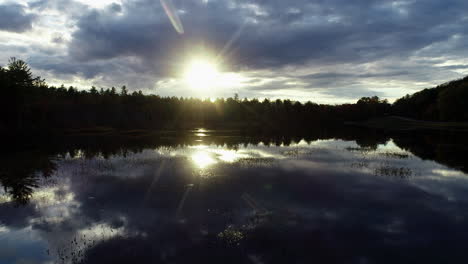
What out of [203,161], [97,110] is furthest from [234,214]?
[97,110]

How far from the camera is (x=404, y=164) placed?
35.2 metres

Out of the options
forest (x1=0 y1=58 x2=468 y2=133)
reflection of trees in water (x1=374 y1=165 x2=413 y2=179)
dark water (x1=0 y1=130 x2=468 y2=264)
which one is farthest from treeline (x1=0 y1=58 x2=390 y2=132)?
reflection of trees in water (x1=374 y1=165 x2=413 y2=179)

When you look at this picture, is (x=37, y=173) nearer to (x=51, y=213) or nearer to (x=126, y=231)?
(x=51, y=213)

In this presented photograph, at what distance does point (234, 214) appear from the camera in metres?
17.2

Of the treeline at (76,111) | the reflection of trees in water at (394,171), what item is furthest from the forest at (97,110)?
the reflection of trees in water at (394,171)

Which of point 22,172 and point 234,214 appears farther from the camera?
point 22,172

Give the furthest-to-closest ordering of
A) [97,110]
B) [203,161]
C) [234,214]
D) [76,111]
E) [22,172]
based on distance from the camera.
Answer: [97,110] → [76,111] → [203,161] → [22,172] → [234,214]

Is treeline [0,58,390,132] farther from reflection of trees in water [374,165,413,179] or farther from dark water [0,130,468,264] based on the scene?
reflection of trees in water [374,165,413,179]

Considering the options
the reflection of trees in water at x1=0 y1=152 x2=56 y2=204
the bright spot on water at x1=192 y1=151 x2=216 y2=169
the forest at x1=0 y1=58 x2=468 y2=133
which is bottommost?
the reflection of trees in water at x1=0 y1=152 x2=56 y2=204

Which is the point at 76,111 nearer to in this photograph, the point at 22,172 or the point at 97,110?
the point at 97,110

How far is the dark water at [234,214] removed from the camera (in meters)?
12.4

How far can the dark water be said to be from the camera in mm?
12394

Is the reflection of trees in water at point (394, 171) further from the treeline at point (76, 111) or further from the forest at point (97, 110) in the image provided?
the treeline at point (76, 111)

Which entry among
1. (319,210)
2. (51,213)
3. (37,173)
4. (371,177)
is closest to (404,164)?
(371,177)
